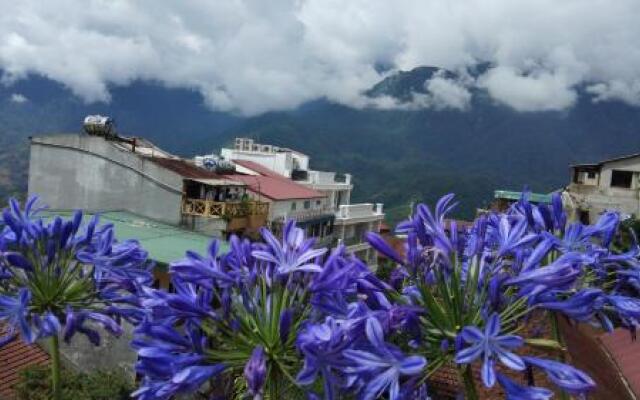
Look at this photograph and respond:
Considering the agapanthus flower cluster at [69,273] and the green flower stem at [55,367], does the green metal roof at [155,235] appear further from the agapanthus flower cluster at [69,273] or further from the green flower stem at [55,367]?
the green flower stem at [55,367]

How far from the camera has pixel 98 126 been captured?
40.7 metres

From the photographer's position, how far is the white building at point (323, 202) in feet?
201

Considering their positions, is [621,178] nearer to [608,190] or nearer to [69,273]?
[608,190]

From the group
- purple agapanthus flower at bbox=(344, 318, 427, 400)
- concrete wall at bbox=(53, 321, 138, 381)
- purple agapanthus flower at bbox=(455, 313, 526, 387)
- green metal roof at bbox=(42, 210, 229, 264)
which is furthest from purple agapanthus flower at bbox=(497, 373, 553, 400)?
concrete wall at bbox=(53, 321, 138, 381)

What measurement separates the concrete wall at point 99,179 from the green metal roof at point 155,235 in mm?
1028

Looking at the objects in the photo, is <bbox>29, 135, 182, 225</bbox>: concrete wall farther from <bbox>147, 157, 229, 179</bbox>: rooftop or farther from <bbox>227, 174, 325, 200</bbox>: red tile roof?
<bbox>227, 174, 325, 200</bbox>: red tile roof

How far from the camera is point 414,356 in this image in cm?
425

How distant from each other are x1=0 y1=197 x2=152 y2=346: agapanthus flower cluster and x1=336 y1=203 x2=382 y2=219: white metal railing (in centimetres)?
6160

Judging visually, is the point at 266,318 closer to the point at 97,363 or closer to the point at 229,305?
the point at 229,305

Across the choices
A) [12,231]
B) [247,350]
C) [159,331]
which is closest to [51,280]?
[12,231]

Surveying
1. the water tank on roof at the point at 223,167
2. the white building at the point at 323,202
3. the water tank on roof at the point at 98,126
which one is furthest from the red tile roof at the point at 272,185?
the water tank on roof at the point at 98,126

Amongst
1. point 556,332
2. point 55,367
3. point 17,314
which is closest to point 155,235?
point 55,367

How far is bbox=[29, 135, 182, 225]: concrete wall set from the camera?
127 ft

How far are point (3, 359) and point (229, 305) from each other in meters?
21.5
